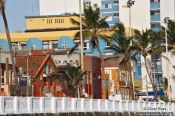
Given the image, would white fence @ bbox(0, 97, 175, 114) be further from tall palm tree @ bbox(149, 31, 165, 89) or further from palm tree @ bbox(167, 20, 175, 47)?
palm tree @ bbox(167, 20, 175, 47)

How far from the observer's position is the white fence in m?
31.1

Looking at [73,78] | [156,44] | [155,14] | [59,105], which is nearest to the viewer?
[59,105]

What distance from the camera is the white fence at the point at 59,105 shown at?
102ft

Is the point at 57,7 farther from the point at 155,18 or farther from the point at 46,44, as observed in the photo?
the point at 155,18

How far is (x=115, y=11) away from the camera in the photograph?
13875cm

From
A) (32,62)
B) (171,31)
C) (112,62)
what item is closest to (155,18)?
(171,31)

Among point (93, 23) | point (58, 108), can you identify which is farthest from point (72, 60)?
point (58, 108)

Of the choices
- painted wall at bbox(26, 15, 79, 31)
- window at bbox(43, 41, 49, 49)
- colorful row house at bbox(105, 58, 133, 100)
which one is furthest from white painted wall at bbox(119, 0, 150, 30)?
colorful row house at bbox(105, 58, 133, 100)

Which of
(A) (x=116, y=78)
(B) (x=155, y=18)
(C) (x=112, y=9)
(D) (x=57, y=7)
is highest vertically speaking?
(D) (x=57, y=7)

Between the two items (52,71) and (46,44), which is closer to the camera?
(52,71)

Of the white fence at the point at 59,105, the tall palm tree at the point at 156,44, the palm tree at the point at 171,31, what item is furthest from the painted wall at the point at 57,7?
the white fence at the point at 59,105

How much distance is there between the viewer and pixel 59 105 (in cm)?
A: 3769

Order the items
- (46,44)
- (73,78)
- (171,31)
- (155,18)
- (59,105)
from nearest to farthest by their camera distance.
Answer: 1. (59,105)
2. (73,78)
3. (171,31)
4. (46,44)
5. (155,18)

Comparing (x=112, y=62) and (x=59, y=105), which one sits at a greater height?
(x=112, y=62)
